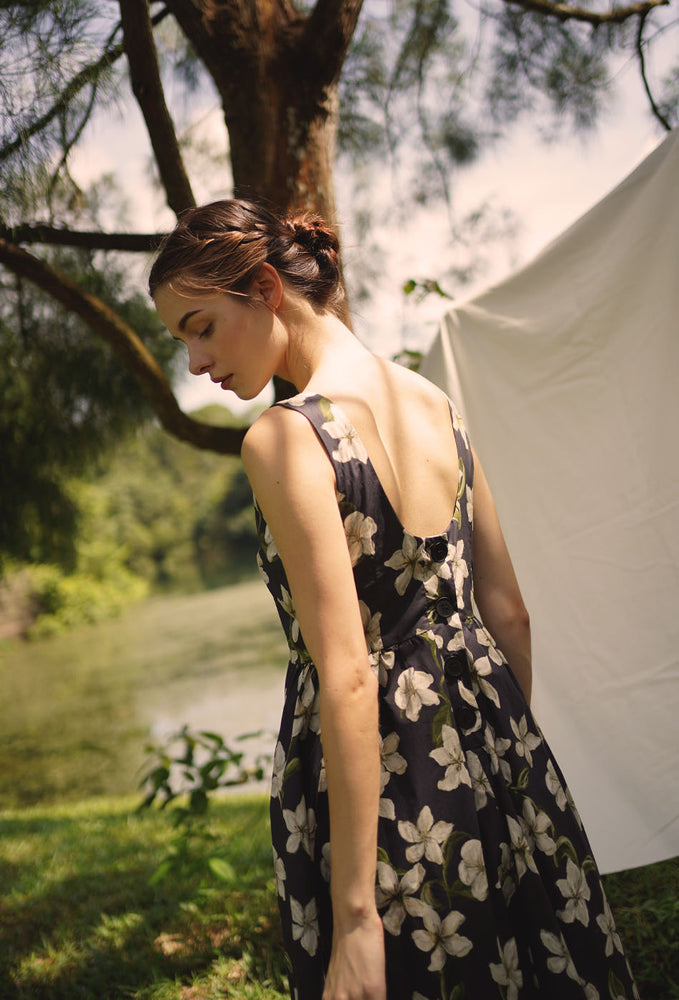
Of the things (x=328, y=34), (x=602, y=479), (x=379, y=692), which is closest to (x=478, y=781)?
(x=379, y=692)

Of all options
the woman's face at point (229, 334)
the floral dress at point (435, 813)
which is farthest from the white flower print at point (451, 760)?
the woman's face at point (229, 334)

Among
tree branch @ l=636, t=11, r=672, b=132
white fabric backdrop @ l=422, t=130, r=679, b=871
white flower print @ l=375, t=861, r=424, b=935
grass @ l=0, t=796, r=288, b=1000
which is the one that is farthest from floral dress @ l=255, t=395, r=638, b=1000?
tree branch @ l=636, t=11, r=672, b=132

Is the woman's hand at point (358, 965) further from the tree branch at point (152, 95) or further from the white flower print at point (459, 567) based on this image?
the tree branch at point (152, 95)

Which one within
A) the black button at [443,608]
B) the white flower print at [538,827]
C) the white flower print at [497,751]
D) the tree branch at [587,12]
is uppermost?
the tree branch at [587,12]

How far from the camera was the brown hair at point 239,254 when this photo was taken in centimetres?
106

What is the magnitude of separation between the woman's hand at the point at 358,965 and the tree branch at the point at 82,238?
5.56 feet

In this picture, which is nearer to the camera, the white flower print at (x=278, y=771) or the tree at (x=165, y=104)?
the white flower print at (x=278, y=771)

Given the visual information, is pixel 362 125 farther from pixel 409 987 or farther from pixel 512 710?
pixel 409 987

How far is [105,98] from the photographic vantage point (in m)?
1.96

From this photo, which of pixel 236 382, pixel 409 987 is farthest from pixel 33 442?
pixel 409 987

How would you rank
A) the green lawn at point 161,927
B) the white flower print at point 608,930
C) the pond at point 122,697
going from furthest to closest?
the pond at point 122,697 → the green lawn at point 161,927 → the white flower print at point 608,930

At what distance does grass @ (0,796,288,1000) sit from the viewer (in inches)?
75.5

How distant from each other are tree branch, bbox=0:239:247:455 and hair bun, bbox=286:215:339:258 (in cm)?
107

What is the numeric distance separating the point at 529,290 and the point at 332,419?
4.01 feet
